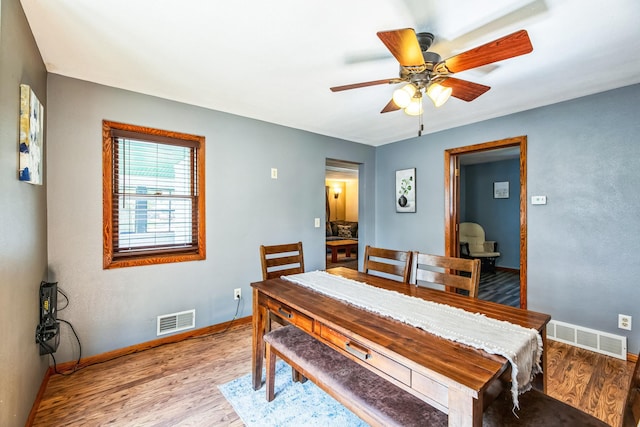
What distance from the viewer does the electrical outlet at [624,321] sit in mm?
2434

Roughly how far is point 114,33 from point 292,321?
205 centimetres

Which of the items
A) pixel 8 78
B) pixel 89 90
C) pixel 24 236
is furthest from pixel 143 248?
pixel 8 78

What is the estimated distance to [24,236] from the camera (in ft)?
5.20

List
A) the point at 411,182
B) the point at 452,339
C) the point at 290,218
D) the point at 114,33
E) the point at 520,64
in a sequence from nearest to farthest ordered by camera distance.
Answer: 1. the point at 452,339
2. the point at 114,33
3. the point at 520,64
4. the point at 290,218
5. the point at 411,182

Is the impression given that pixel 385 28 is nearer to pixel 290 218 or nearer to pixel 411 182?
pixel 290 218

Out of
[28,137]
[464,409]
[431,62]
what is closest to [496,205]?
[431,62]

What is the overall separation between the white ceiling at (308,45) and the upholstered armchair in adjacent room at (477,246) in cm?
328

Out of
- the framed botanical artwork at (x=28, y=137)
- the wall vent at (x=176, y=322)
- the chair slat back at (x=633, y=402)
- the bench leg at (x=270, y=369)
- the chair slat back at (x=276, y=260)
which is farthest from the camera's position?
the wall vent at (x=176, y=322)

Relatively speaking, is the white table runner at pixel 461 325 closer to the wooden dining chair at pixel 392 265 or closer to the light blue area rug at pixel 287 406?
the wooden dining chair at pixel 392 265

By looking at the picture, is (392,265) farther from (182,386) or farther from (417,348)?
(182,386)

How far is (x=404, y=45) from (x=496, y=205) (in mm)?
5627

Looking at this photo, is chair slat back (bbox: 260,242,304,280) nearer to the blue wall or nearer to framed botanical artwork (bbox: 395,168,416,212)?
framed botanical artwork (bbox: 395,168,416,212)

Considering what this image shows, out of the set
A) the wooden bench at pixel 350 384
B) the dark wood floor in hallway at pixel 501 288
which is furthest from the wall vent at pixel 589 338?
the wooden bench at pixel 350 384

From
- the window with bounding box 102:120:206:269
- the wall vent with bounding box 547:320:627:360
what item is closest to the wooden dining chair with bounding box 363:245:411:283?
the window with bounding box 102:120:206:269
